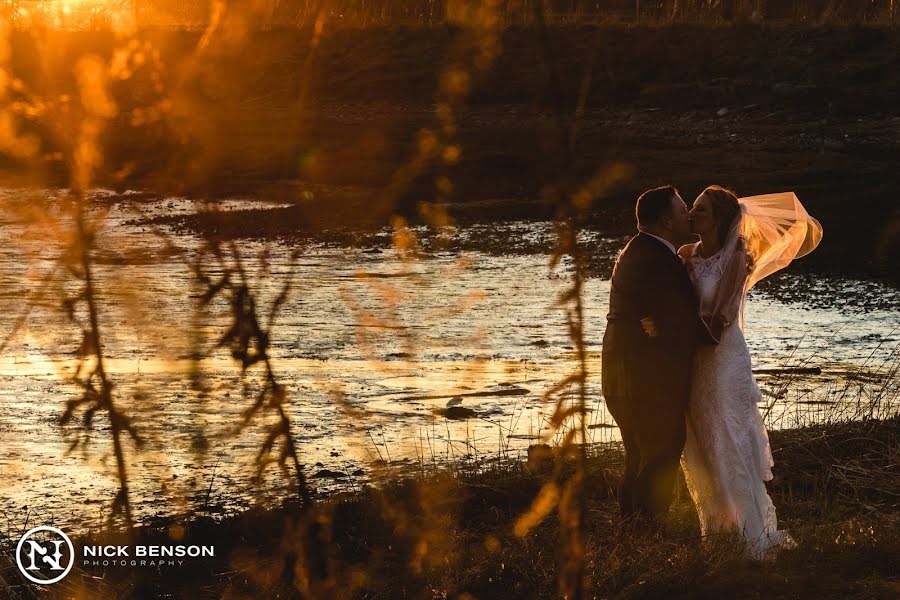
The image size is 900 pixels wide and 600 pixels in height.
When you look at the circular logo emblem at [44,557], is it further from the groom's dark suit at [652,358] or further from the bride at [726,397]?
the bride at [726,397]

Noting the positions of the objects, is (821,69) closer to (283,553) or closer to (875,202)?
(875,202)

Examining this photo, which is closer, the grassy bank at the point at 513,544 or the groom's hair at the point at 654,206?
the grassy bank at the point at 513,544

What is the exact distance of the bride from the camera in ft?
20.0

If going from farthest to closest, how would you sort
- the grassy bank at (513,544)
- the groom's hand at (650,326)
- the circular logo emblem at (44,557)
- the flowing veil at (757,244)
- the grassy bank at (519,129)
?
the grassy bank at (519,129)
the flowing veil at (757,244)
the groom's hand at (650,326)
the circular logo emblem at (44,557)
the grassy bank at (513,544)

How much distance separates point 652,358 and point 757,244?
844 millimetres

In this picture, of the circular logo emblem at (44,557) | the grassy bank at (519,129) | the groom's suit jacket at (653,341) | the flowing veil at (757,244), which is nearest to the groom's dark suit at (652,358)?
the groom's suit jacket at (653,341)

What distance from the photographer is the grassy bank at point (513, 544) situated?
5.34m

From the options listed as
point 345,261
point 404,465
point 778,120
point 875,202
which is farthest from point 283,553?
point 778,120

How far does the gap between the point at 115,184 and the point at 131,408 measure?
54.3ft

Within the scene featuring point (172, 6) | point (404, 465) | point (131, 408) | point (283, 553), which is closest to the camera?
point (172, 6)

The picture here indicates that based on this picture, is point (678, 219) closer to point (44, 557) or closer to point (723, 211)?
point (723, 211)

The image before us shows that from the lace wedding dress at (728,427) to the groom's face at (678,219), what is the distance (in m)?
0.21

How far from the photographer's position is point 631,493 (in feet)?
20.5

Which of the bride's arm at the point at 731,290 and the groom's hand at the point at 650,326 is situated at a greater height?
the bride's arm at the point at 731,290
